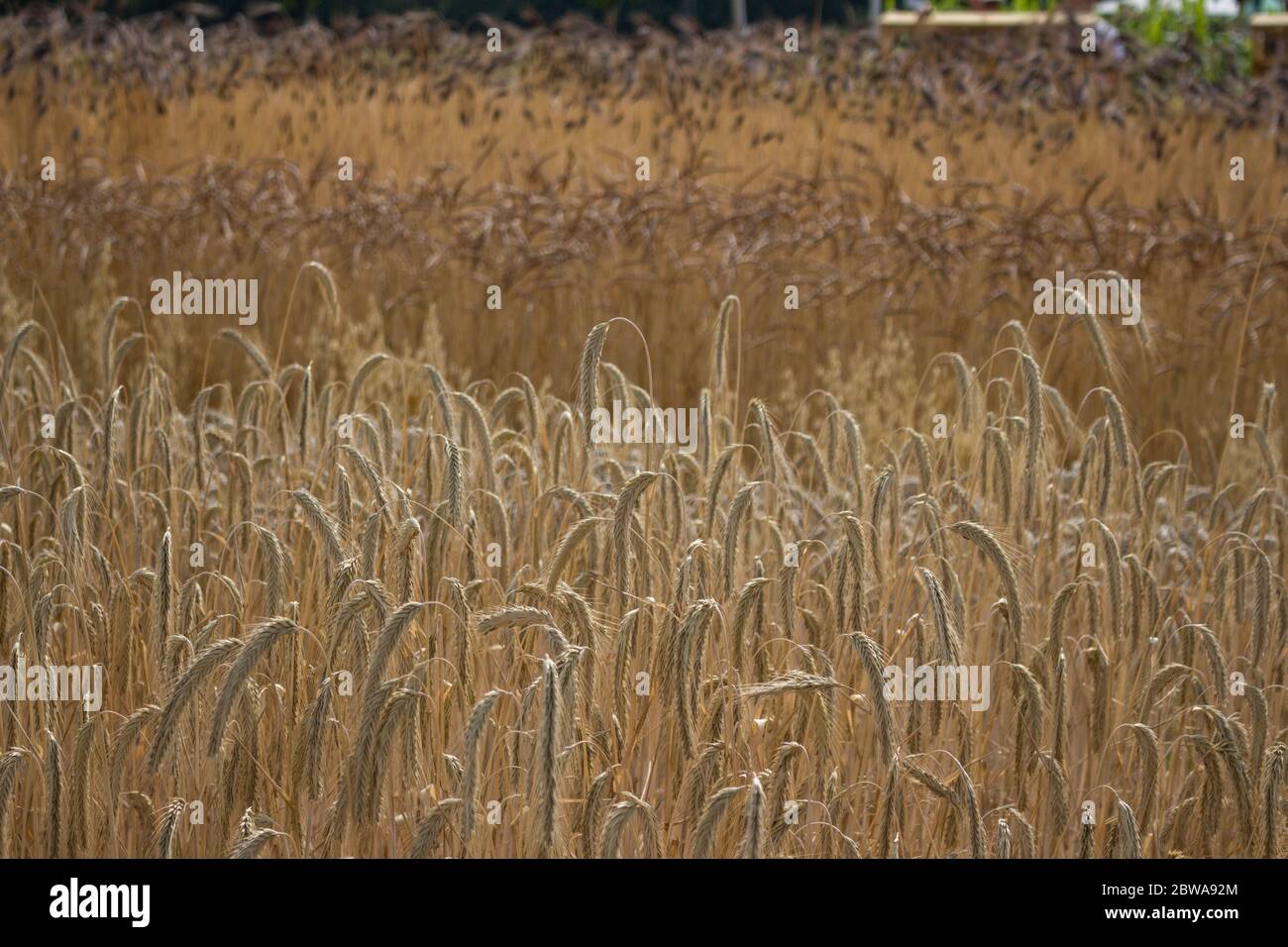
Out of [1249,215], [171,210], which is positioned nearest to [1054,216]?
[1249,215]

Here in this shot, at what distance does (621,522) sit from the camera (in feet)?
5.59

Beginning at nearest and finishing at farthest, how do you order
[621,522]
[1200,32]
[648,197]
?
[621,522] → [648,197] → [1200,32]

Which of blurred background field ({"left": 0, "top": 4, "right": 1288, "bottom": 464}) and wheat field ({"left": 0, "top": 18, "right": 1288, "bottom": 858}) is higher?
blurred background field ({"left": 0, "top": 4, "right": 1288, "bottom": 464})

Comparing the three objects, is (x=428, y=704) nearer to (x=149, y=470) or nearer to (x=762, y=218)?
(x=149, y=470)

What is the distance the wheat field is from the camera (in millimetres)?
1661

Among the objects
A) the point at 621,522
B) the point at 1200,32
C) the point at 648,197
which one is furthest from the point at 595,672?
the point at 1200,32

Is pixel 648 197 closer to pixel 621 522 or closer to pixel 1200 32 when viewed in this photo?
pixel 621 522

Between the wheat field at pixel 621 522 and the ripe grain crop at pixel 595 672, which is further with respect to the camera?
the wheat field at pixel 621 522

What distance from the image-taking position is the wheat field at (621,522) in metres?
1.66

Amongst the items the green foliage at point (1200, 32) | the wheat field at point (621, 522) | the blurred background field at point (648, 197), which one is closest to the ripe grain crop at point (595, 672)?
the wheat field at point (621, 522)

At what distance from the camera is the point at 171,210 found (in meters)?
4.89

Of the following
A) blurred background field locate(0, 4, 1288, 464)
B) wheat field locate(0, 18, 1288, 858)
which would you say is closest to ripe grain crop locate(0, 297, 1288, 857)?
wheat field locate(0, 18, 1288, 858)

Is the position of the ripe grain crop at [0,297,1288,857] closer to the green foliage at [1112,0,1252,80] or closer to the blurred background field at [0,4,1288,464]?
the blurred background field at [0,4,1288,464]

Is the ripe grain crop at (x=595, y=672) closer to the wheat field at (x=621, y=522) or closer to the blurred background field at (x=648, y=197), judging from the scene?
the wheat field at (x=621, y=522)
